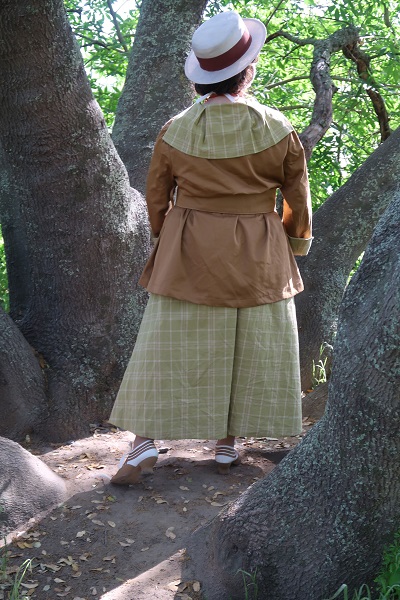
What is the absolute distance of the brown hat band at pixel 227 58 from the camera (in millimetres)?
3268

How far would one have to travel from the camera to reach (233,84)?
3352 millimetres

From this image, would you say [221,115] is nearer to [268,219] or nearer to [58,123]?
[268,219]

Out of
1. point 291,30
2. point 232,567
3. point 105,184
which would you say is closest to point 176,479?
point 232,567

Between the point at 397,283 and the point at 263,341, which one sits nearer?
the point at 397,283

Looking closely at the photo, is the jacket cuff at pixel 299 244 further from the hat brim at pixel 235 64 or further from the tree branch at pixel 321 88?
the tree branch at pixel 321 88

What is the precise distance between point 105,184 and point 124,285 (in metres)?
0.53

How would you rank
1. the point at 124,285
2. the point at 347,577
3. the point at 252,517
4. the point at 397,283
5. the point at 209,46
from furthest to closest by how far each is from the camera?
the point at 124,285 → the point at 209,46 → the point at 252,517 → the point at 347,577 → the point at 397,283

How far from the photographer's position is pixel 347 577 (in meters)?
2.41

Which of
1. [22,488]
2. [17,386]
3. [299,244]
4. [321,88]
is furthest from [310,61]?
[22,488]

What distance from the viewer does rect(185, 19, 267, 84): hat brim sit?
10.8 feet

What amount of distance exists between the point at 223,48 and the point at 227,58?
44 millimetres

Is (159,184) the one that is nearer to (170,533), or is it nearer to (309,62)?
(170,533)

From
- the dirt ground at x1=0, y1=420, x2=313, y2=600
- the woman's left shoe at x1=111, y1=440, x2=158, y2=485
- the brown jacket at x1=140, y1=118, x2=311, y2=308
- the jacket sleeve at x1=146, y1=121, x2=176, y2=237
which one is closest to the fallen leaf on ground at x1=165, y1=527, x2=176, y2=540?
the dirt ground at x1=0, y1=420, x2=313, y2=600

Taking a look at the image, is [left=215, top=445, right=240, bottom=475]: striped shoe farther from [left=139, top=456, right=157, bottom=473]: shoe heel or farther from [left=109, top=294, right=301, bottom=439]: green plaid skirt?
[left=139, top=456, right=157, bottom=473]: shoe heel
